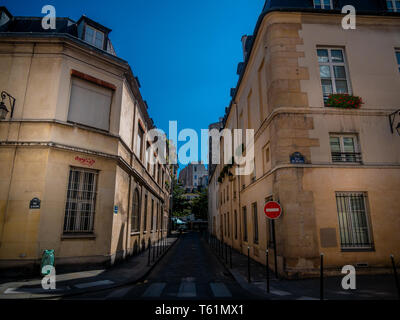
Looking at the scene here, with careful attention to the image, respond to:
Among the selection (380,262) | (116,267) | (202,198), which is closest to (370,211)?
(380,262)

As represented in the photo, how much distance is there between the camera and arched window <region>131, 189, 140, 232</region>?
1483 centimetres

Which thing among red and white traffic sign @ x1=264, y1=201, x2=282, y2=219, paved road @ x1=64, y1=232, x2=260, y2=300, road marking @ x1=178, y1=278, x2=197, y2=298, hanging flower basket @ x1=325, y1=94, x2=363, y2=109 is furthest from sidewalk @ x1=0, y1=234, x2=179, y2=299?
hanging flower basket @ x1=325, y1=94, x2=363, y2=109

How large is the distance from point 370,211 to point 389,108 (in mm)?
4293

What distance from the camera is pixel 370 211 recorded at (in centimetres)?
877

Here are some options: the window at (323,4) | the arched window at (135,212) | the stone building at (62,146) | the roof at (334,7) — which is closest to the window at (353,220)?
the roof at (334,7)

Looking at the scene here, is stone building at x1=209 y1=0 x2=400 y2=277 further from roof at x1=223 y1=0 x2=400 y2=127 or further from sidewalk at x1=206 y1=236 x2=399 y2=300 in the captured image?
sidewalk at x1=206 y1=236 x2=399 y2=300

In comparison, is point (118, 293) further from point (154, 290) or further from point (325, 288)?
point (325, 288)

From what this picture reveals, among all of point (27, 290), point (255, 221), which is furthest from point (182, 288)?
point (255, 221)

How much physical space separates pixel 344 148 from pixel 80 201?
10.5 m

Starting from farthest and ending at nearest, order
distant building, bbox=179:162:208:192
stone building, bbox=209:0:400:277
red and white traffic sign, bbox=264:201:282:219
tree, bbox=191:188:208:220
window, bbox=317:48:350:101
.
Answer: distant building, bbox=179:162:208:192 → tree, bbox=191:188:208:220 → window, bbox=317:48:350:101 → stone building, bbox=209:0:400:277 → red and white traffic sign, bbox=264:201:282:219

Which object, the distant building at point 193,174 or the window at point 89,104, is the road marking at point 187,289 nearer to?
the window at point 89,104

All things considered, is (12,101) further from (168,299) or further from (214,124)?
(214,124)

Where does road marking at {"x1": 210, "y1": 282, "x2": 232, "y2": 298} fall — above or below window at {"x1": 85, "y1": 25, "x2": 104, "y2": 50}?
below

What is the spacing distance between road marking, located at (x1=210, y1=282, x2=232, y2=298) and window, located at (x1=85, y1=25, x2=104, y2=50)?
1171 cm
